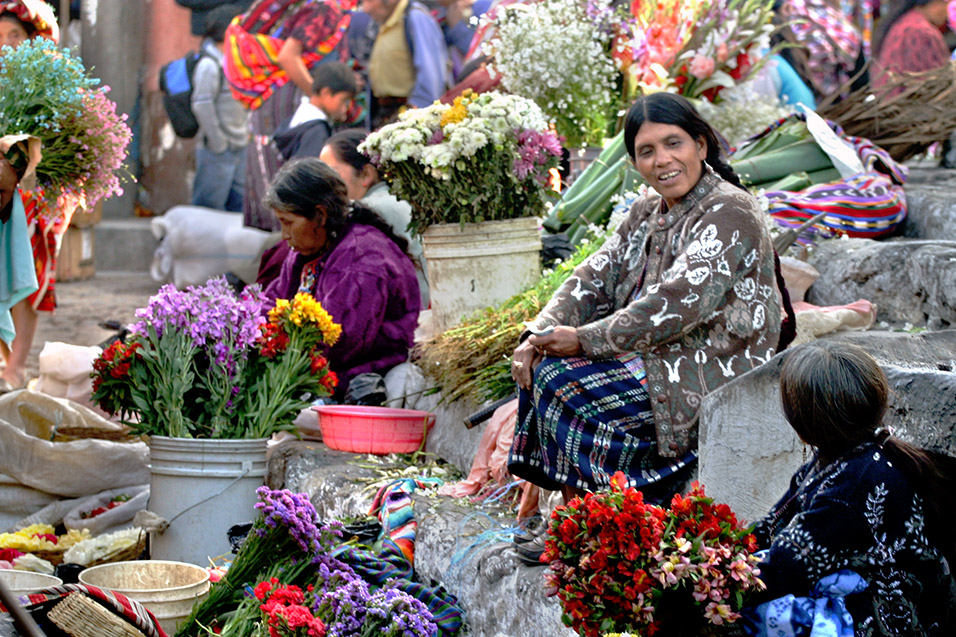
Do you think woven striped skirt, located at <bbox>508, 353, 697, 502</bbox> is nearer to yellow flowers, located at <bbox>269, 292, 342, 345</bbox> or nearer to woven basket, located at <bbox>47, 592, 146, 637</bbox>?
woven basket, located at <bbox>47, 592, 146, 637</bbox>

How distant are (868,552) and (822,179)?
3.59 meters

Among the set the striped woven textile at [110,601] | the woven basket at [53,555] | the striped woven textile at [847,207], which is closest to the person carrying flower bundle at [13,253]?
the woven basket at [53,555]

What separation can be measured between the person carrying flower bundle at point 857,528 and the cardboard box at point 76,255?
32.1 feet

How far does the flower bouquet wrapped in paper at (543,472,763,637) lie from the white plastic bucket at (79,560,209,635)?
1.80 metres

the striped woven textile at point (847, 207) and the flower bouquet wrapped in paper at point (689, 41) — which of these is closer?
the striped woven textile at point (847, 207)

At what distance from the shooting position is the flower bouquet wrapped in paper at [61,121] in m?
4.65

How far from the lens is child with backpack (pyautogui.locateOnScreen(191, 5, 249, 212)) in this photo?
32.1 ft

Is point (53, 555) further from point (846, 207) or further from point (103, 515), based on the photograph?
point (846, 207)

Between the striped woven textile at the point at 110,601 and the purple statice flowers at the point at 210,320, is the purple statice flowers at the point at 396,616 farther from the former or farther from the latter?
the purple statice flowers at the point at 210,320

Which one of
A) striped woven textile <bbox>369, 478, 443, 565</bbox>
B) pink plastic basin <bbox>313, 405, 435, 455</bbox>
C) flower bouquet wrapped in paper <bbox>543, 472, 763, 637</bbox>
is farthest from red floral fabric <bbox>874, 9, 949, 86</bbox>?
flower bouquet wrapped in paper <bbox>543, 472, 763, 637</bbox>

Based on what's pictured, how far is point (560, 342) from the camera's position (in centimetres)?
316

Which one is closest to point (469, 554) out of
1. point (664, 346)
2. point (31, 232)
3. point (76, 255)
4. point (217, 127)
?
point (664, 346)

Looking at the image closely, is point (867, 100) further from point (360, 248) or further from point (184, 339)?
point (184, 339)

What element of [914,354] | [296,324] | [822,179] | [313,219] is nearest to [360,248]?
[313,219]
